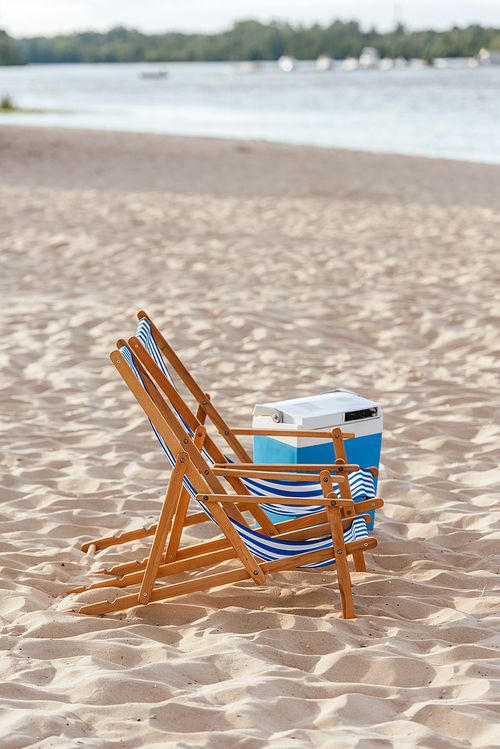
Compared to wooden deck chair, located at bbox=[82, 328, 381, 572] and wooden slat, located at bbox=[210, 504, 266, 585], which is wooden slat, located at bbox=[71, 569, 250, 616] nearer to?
wooden slat, located at bbox=[210, 504, 266, 585]

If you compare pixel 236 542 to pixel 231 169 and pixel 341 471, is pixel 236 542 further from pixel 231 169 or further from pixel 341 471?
pixel 231 169

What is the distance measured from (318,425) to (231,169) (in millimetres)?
14011

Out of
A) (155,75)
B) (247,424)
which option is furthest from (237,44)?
(247,424)

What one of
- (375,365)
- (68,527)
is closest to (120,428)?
(68,527)

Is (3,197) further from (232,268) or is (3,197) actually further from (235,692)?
(235,692)

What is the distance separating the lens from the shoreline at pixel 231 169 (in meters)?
13.7

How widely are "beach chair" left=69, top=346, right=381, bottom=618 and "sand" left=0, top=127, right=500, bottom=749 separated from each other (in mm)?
136

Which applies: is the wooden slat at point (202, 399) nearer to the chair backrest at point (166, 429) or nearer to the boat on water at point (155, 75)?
the chair backrest at point (166, 429)

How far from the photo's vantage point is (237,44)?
120 meters

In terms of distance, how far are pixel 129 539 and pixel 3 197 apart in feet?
34.8

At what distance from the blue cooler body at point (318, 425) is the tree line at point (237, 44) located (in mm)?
114809

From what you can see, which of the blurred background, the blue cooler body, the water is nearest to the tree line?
the blurred background

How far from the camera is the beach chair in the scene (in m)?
2.65

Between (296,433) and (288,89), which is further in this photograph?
(288,89)
